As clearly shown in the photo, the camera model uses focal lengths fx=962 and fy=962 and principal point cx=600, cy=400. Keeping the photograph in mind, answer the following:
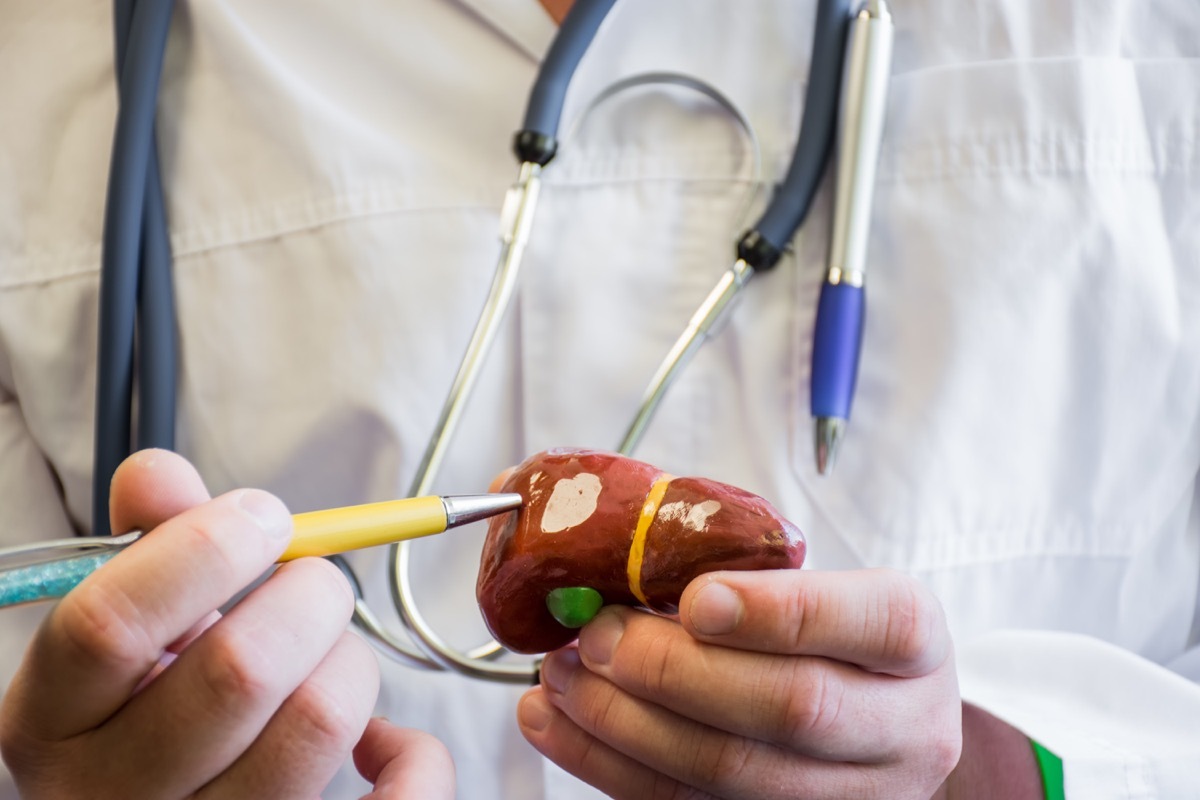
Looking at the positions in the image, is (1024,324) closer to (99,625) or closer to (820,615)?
(820,615)

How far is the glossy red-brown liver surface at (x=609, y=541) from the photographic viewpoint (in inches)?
16.2

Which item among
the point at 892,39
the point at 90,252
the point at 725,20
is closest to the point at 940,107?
the point at 892,39

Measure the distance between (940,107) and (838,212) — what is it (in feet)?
0.36

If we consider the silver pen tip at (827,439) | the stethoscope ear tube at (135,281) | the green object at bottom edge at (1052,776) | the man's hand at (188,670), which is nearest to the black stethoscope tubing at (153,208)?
the stethoscope ear tube at (135,281)

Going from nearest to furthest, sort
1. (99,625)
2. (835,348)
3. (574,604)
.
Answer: (99,625), (574,604), (835,348)

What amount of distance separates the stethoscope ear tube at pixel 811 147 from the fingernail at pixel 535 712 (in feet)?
0.98

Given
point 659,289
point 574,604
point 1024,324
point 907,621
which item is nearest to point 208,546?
point 574,604

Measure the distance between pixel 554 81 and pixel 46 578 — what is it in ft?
1.37

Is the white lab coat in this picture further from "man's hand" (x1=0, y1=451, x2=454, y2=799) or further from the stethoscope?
"man's hand" (x1=0, y1=451, x2=454, y2=799)

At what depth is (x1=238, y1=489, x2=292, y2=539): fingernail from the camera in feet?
1.20

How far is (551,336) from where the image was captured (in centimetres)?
65

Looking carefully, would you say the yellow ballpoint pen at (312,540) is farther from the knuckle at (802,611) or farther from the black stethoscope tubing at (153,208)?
the black stethoscope tubing at (153,208)

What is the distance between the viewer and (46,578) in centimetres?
34

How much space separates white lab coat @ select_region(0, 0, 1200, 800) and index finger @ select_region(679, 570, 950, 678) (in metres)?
0.23
